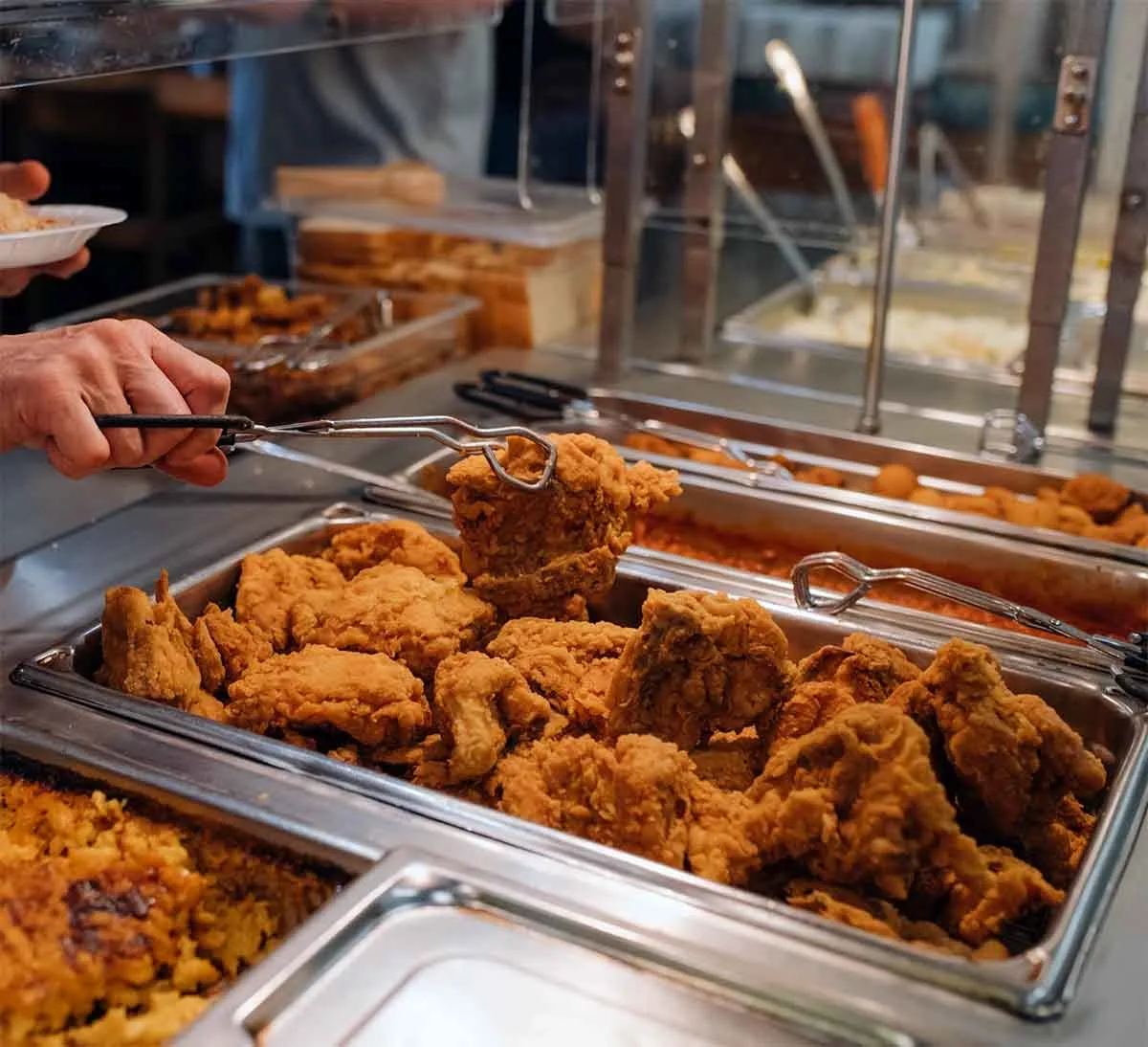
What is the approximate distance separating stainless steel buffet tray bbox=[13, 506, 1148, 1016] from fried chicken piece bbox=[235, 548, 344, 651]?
65mm

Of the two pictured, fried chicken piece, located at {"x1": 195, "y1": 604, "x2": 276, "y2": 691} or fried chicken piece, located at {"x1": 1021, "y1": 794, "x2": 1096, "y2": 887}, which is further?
fried chicken piece, located at {"x1": 195, "y1": 604, "x2": 276, "y2": 691}

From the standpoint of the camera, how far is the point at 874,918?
102 centimetres

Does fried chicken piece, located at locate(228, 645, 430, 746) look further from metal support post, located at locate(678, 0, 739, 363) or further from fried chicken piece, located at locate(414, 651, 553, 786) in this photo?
metal support post, located at locate(678, 0, 739, 363)

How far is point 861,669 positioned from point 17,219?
1.08 m

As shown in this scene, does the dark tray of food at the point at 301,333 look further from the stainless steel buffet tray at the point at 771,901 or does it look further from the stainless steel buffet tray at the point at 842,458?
the stainless steel buffet tray at the point at 771,901

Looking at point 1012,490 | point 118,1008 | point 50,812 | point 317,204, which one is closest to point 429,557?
point 50,812

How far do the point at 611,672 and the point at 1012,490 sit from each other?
3.29ft

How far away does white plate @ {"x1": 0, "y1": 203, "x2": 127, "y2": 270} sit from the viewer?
4.67ft

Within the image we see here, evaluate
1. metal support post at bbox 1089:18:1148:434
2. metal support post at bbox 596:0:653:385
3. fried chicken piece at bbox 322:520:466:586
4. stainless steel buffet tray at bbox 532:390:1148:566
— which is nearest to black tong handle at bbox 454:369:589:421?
stainless steel buffet tray at bbox 532:390:1148:566

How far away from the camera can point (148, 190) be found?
5035mm

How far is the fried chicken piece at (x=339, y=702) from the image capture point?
1.26 m

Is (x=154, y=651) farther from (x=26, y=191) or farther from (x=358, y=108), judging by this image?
(x=358, y=108)

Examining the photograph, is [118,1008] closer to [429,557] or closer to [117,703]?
[117,703]

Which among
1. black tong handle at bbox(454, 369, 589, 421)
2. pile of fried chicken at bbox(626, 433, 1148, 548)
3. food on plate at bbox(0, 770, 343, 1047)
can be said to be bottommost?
food on plate at bbox(0, 770, 343, 1047)
